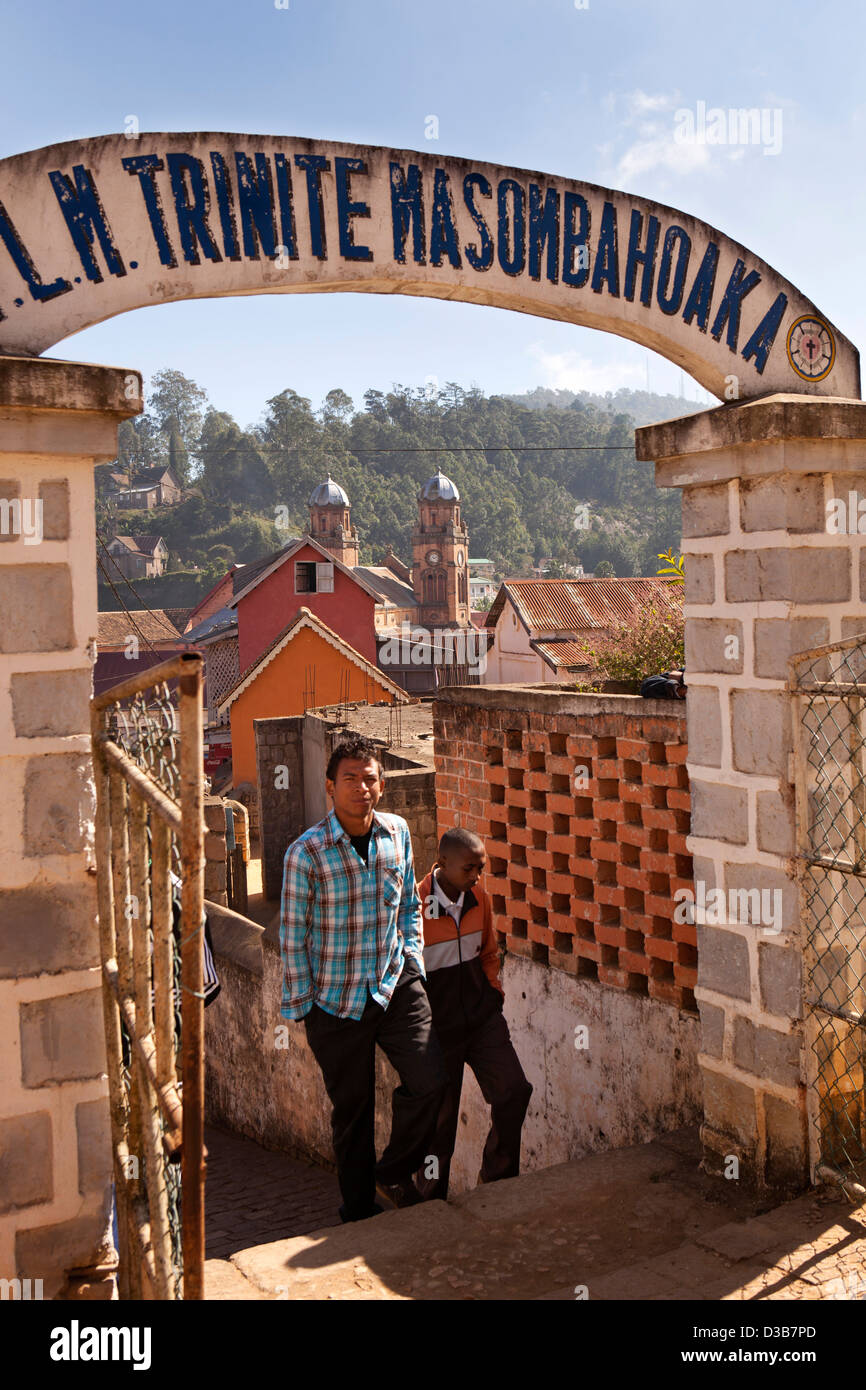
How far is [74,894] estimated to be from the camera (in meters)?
3.19

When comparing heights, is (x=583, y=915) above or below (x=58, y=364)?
below

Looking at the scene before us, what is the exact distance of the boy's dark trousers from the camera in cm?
475

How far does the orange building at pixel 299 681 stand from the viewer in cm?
2569

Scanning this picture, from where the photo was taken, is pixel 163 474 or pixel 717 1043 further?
pixel 163 474

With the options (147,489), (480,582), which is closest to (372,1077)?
(480,582)

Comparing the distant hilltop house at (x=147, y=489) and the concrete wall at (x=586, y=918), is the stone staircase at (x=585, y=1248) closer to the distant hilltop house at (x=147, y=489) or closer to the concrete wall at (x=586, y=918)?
the concrete wall at (x=586, y=918)

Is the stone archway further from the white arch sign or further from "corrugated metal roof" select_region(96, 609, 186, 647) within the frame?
"corrugated metal roof" select_region(96, 609, 186, 647)

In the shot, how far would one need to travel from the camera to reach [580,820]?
5430 mm

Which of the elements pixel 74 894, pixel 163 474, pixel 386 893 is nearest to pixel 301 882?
pixel 386 893

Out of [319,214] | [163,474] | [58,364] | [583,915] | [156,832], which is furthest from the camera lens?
[163,474]

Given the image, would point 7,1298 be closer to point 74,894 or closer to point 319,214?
point 74,894

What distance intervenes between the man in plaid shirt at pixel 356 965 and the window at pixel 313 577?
3053 cm

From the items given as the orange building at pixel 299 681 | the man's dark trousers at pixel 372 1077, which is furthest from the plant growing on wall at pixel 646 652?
the orange building at pixel 299 681

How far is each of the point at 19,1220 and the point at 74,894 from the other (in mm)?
874
